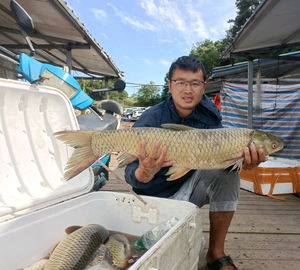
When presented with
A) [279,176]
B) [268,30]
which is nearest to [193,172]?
[279,176]

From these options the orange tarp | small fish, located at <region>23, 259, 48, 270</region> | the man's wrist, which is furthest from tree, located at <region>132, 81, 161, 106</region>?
small fish, located at <region>23, 259, 48, 270</region>

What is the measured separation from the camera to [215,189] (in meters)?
1.58

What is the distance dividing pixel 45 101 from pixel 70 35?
3144mm

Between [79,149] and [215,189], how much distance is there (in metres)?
0.98

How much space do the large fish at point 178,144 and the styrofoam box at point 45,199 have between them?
0.30 m

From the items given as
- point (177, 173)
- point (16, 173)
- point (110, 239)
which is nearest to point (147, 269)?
point (177, 173)

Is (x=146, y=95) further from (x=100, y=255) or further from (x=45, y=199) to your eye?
(x=100, y=255)

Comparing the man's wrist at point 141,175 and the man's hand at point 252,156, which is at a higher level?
the man's hand at point 252,156

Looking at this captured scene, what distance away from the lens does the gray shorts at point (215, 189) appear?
155 cm

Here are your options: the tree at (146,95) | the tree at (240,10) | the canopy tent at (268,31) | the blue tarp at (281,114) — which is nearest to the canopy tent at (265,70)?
the blue tarp at (281,114)

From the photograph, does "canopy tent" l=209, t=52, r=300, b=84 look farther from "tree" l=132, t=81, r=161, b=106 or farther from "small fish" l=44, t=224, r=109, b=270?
"tree" l=132, t=81, r=161, b=106

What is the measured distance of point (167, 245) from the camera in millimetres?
908

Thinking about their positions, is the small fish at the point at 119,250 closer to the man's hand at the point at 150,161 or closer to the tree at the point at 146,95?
the man's hand at the point at 150,161

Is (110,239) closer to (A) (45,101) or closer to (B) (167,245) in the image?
(B) (167,245)
